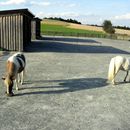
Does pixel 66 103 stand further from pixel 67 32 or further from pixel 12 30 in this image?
pixel 67 32

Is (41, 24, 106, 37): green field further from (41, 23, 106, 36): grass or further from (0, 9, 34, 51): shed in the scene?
(0, 9, 34, 51): shed

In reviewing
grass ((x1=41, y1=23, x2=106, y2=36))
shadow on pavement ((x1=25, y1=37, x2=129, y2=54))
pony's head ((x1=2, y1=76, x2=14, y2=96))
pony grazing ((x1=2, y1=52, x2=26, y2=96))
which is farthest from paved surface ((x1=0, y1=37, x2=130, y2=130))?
grass ((x1=41, y1=23, x2=106, y2=36))

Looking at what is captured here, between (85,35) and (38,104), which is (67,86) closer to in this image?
(38,104)

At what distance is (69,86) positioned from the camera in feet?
44.9

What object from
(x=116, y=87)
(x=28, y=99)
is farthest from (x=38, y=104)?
(x=116, y=87)

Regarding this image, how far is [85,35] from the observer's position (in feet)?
224

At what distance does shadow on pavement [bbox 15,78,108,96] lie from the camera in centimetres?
1272

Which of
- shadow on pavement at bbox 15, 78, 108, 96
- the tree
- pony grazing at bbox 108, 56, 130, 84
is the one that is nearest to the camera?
shadow on pavement at bbox 15, 78, 108, 96

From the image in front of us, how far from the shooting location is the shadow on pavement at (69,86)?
41.7 feet

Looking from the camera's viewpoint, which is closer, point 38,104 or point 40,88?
point 38,104

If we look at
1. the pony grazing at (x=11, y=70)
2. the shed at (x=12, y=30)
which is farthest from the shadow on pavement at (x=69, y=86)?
the shed at (x=12, y=30)

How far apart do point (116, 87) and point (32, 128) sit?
5933mm

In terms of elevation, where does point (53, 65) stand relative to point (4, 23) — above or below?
below

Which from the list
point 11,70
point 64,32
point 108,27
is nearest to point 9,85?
point 11,70
